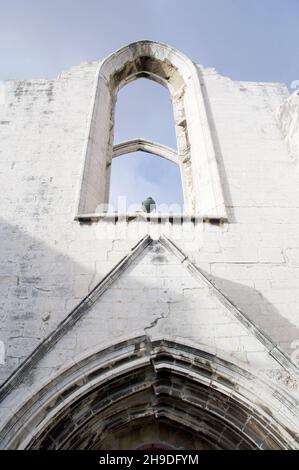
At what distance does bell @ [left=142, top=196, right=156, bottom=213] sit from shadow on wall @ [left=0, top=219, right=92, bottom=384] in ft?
8.25

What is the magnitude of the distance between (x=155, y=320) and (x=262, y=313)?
152 cm

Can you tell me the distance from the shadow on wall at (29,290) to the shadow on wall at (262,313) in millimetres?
1869

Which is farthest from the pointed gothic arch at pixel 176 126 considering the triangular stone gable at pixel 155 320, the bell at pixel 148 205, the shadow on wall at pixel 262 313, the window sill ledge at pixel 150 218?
the triangular stone gable at pixel 155 320

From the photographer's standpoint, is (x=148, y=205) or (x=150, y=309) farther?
(x=148, y=205)

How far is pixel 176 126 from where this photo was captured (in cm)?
883

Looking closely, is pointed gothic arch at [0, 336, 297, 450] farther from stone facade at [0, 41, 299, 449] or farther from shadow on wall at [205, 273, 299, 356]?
shadow on wall at [205, 273, 299, 356]

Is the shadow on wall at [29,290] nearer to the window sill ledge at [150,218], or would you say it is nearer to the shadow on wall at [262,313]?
the window sill ledge at [150,218]

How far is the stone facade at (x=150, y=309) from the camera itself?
4082 mm

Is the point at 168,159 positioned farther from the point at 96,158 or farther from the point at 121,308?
the point at 121,308

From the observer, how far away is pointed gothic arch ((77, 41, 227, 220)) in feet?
22.4

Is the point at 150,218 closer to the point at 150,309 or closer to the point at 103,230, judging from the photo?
the point at 103,230

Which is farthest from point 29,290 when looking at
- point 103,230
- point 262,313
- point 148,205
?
point 148,205

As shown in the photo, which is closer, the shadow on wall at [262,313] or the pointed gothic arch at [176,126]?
the shadow on wall at [262,313]
